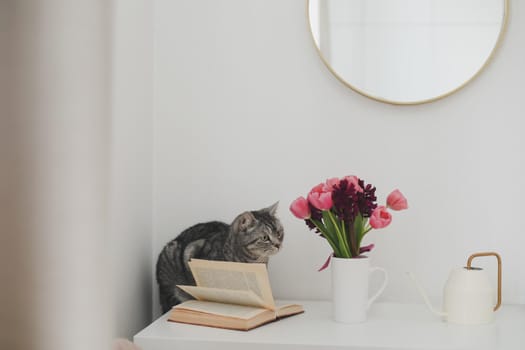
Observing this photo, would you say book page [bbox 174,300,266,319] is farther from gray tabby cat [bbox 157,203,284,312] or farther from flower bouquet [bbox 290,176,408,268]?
flower bouquet [bbox 290,176,408,268]

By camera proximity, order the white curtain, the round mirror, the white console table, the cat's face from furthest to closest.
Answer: the round mirror, the cat's face, the white console table, the white curtain

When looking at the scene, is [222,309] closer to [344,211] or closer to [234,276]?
[234,276]

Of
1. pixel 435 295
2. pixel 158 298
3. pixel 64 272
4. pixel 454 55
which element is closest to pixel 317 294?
pixel 435 295

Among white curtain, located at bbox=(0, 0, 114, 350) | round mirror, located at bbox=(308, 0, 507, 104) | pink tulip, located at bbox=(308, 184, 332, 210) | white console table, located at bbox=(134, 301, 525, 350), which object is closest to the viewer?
white curtain, located at bbox=(0, 0, 114, 350)

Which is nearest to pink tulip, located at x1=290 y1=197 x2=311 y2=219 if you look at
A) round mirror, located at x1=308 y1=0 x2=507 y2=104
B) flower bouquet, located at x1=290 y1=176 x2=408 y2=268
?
flower bouquet, located at x1=290 y1=176 x2=408 y2=268

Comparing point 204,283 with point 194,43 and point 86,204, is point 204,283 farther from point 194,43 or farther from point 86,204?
point 86,204

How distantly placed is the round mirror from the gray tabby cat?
17.2 inches

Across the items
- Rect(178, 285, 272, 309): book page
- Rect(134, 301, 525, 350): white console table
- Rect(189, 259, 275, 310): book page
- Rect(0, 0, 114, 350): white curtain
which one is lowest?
Rect(134, 301, 525, 350): white console table

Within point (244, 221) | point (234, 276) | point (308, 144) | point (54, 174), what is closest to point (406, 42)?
point (308, 144)

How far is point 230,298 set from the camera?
1.25 metres

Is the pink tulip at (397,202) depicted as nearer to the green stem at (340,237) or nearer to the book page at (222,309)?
the green stem at (340,237)

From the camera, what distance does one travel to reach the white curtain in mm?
155

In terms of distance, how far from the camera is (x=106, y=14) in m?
0.17

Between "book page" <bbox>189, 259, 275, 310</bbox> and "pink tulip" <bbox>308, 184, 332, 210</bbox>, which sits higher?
"pink tulip" <bbox>308, 184, 332, 210</bbox>
